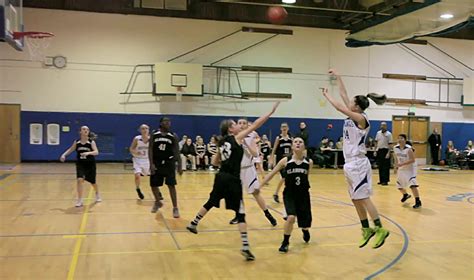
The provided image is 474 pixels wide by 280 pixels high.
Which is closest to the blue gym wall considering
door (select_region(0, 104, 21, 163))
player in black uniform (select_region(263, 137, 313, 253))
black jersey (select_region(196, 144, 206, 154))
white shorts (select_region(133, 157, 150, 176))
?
door (select_region(0, 104, 21, 163))

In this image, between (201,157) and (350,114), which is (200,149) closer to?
(201,157)

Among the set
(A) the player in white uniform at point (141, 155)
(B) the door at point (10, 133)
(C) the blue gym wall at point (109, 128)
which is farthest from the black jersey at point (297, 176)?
(B) the door at point (10, 133)

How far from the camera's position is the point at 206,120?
2131cm

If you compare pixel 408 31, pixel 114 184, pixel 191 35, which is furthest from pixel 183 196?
pixel 191 35

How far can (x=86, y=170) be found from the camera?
9.36 meters

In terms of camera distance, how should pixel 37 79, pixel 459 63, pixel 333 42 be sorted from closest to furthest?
pixel 37 79 → pixel 333 42 → pixel 459 63

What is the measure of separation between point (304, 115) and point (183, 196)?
40.5 feet

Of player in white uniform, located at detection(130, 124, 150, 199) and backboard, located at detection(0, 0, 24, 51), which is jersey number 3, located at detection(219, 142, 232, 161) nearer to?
player in white uniform, located at detection(130, 124, 150, 199)

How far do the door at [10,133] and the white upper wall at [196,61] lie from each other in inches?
17.0

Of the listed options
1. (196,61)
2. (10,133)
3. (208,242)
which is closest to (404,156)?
(208,242)

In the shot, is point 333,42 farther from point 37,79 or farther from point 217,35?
point 37,79

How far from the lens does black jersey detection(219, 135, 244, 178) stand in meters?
5.95

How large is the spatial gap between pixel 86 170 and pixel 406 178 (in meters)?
6.94

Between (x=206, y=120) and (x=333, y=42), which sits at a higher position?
(x=333, y=42)
